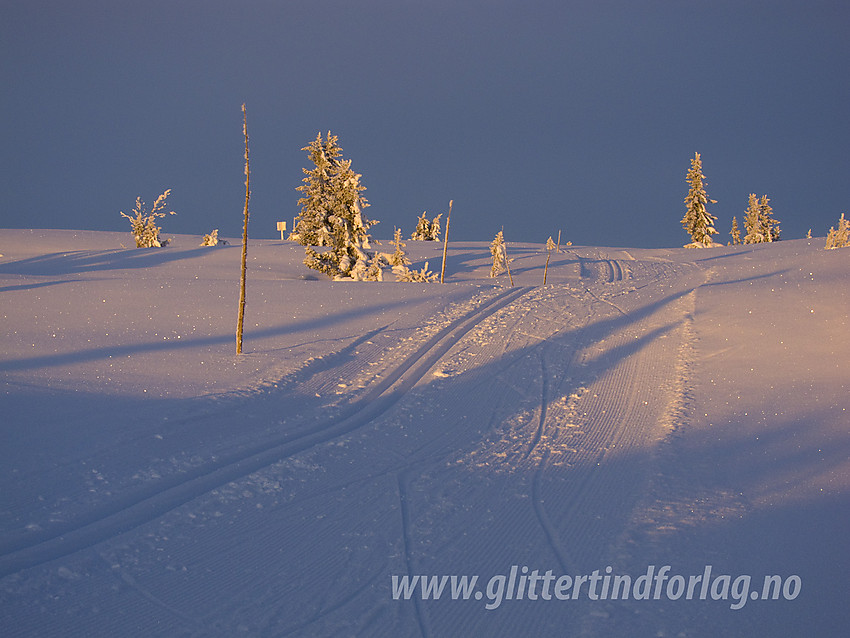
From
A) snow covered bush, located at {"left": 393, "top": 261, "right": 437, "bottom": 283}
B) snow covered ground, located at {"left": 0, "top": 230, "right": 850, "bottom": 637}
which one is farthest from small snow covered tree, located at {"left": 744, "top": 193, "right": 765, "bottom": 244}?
snow covered ground, located at {"left": 0, "top": 230, "right": 850, "bottom": 637}

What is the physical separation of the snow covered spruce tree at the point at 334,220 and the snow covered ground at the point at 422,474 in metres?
17.8

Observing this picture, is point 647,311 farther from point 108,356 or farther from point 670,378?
point 108,356

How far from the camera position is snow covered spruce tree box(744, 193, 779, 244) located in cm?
6706

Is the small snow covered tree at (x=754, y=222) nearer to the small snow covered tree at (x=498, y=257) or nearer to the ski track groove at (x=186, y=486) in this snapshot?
the small snow covered tree at (x=498, y=257)

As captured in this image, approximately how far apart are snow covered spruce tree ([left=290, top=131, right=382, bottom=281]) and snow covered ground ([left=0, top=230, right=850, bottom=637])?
17.8 meters

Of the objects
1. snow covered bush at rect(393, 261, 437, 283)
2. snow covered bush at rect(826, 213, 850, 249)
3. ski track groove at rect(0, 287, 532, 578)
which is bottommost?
ski track groove at rect(0, 287, 532, 578)

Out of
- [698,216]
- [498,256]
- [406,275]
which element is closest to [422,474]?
[406,275]

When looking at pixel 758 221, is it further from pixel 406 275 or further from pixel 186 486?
pixel 186 486

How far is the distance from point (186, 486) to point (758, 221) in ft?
237

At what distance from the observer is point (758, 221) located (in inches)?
2650

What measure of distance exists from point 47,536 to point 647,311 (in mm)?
19313

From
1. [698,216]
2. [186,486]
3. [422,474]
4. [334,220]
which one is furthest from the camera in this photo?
[698,216]

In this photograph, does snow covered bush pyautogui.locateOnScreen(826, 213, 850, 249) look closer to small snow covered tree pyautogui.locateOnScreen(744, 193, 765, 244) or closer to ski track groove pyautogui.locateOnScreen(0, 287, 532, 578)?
small snow covered tree pyautogui.locateOnScreen(744, 193, 765, 244)

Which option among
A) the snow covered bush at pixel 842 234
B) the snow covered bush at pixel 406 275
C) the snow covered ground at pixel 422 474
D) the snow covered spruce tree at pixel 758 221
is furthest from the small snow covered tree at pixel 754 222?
the snow covered ground at pixel 422 474
